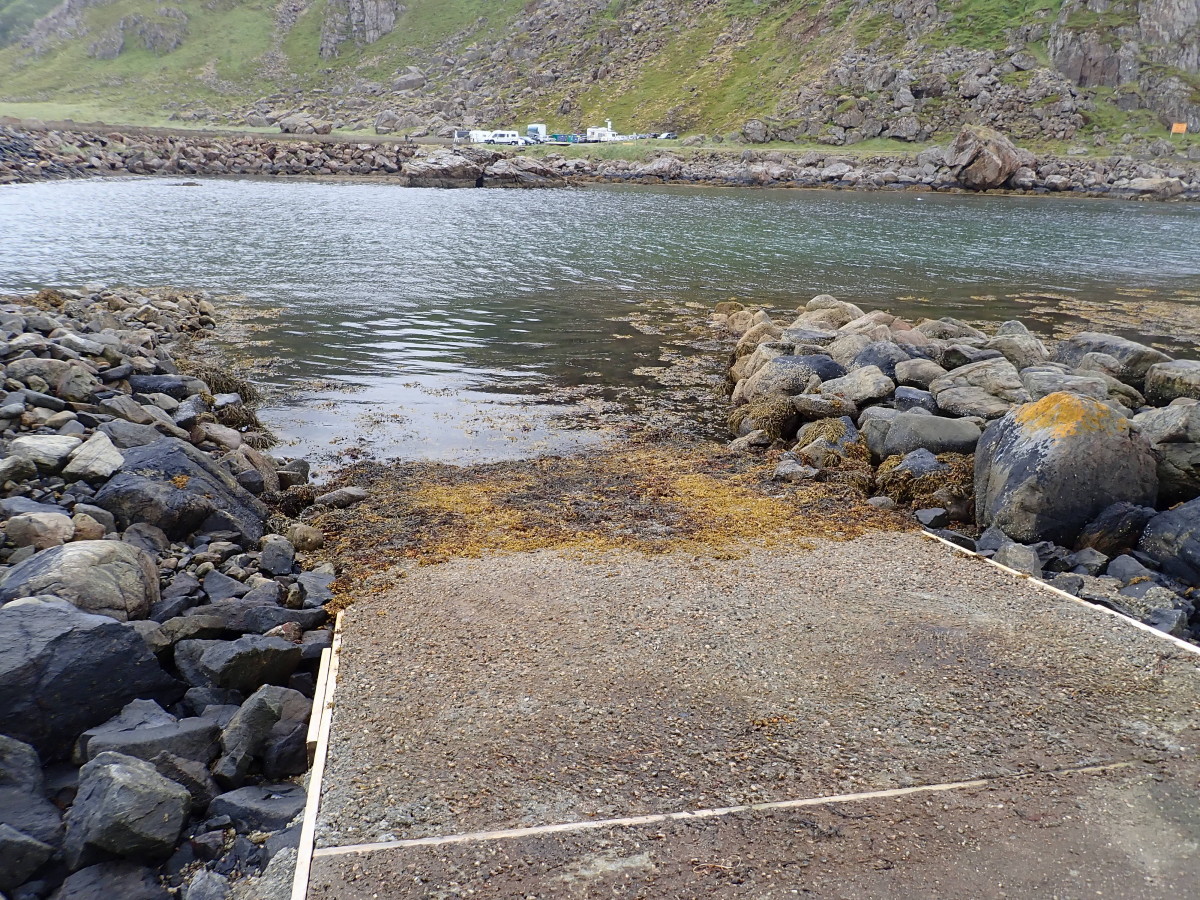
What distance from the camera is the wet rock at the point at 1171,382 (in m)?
12.5

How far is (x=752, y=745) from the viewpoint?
197 inches

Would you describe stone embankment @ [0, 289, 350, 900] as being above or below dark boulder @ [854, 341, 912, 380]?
below

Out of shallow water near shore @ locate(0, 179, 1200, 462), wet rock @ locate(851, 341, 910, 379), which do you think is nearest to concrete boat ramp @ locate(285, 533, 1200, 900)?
shallow water near shore @ locate(0, 179, 1200, 462)

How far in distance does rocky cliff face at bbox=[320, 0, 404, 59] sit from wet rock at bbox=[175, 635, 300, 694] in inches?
7644

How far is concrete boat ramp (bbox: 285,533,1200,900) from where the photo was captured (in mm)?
4074

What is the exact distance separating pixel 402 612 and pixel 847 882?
4270 mm

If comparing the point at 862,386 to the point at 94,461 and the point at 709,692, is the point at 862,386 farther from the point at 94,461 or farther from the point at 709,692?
the point at 94,461

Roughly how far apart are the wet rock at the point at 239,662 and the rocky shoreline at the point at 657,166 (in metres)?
72.9

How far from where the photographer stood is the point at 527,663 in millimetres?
5949

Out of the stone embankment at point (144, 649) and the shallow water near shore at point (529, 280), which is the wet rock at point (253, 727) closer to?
the stone embankment at point (144, 649)

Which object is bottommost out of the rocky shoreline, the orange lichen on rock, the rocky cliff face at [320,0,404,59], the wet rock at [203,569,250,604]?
the wet rock at [203,569,250,604]

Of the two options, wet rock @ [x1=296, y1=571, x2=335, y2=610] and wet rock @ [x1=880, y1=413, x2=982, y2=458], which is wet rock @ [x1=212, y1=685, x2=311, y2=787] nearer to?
wet rock @ [x1=296, y1=571, x2=335, y2=610]

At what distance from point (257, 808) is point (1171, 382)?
14301 millimetres

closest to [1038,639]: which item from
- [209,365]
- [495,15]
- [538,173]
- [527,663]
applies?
[527,663]
